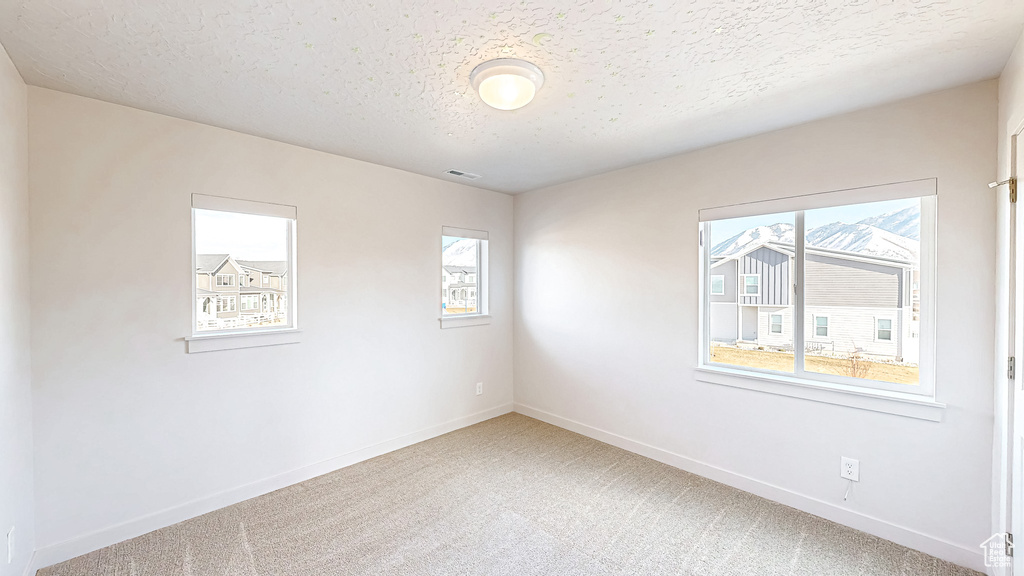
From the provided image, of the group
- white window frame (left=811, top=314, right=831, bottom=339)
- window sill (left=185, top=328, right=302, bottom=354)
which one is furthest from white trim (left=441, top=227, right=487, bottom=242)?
white window frame (left=811, top=314, right=831, bottom=339)

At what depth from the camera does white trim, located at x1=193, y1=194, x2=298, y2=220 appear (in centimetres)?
258

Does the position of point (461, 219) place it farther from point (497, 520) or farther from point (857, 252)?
point (857, 252)

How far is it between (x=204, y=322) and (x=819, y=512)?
415 cm

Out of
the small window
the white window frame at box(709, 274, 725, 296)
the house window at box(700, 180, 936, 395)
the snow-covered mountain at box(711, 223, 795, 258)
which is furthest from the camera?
the white window frame at box(709, 274, 725, 296)

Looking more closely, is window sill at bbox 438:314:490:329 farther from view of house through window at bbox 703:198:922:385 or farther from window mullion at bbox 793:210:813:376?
window mullion at bbox 793:210:813:376

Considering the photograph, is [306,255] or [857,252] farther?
[306,255]

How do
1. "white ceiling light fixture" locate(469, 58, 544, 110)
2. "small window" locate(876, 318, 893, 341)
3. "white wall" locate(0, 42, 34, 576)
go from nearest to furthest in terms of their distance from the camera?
"white wall" locate(0, 42, 34, 576) < "white ceiling light fixture" locate(469, 58, 544, 110) < "small window" locate(876, 318, 893, 341)

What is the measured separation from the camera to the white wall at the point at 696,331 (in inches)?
82.0

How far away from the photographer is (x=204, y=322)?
2658 mm

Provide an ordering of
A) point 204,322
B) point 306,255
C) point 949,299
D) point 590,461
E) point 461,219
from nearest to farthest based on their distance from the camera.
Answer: point 949,299
point 204,322
point 306,255
point 590,461
point 461,219

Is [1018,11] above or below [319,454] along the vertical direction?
above

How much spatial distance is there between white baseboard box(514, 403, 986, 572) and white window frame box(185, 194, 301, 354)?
2.84 m

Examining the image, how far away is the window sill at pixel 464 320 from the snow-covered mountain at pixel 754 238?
7.58 feet

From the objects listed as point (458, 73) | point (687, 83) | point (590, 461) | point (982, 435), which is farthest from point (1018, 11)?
point (590, 461)
